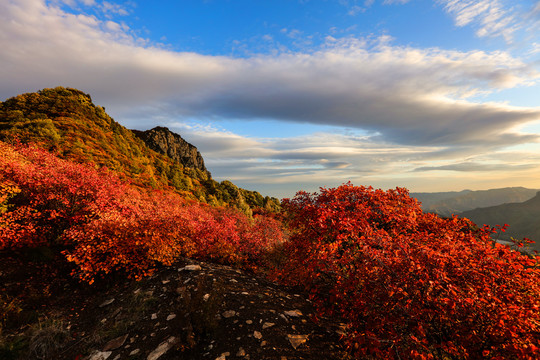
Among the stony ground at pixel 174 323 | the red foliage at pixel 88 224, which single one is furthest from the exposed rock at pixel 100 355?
the red foliage at pixel 88 224

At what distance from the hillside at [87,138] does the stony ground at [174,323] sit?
540 inches

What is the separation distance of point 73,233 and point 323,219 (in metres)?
10.7

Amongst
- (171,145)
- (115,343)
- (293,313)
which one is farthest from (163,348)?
(171,145)

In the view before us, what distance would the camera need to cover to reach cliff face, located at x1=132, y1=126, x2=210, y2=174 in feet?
205

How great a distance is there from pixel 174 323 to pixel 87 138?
1185 inches

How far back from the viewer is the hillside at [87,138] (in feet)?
71.8

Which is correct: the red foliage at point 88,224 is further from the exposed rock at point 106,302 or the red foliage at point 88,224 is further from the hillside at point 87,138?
the hillside at point 87,138

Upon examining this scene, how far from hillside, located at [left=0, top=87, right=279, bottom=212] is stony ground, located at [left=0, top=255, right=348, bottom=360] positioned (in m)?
13.7

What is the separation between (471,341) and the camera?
15.0 feet

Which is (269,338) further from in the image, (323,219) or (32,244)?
(32,244)

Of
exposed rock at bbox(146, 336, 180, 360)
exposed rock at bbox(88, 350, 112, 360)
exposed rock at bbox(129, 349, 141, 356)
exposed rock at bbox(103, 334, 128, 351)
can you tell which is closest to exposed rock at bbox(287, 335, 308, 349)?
exposed rock at bbox(146, 336, 180, 360)

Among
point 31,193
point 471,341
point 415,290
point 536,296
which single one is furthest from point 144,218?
point 536,296

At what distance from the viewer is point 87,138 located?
91.2ft

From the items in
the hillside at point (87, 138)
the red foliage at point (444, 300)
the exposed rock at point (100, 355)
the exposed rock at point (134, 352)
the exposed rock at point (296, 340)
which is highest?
the hillside at point (87, 138)
